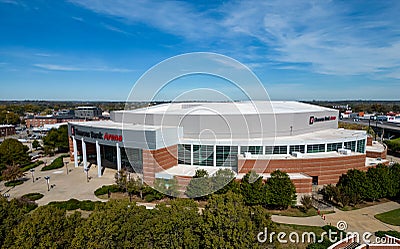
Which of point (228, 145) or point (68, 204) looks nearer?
point (68, 204)

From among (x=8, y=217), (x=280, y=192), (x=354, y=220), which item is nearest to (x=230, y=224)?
(x=280, y=192)

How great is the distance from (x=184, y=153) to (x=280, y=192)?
13.2 m

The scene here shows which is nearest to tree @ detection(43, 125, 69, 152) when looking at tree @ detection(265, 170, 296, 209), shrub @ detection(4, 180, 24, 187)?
shrub @ detection(4, 180, 24, 187)

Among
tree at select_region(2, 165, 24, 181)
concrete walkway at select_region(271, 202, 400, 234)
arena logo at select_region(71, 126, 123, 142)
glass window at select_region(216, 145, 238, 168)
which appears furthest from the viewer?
arena logo at select_region(71, 126, 123, 142)

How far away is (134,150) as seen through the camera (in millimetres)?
30000

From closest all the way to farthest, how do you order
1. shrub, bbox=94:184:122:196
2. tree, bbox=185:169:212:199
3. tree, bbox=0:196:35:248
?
tree, bbox=0:196:35:248 → tree, bbox=185:169:212:199 → shrub, bbox=94:184:122:196

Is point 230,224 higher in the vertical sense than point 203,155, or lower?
higher

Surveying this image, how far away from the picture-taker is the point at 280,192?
74.3 feet

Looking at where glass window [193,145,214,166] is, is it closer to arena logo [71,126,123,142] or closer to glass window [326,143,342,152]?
arena logo [71,126,123,142]

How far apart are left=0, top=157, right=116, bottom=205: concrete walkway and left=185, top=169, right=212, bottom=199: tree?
9937 mm

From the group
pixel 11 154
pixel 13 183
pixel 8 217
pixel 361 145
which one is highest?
→ pixel 361 145

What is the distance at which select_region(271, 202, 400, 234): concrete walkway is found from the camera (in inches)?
775

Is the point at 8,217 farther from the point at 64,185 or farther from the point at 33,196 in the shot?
the point at 64,185

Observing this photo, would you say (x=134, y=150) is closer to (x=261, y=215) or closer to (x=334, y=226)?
(x=261, y=215)
